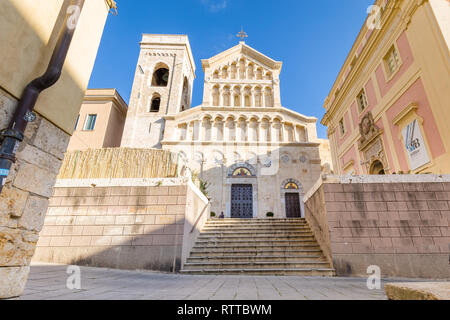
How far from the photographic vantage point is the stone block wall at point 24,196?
8.07 feet

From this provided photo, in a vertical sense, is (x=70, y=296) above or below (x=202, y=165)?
below

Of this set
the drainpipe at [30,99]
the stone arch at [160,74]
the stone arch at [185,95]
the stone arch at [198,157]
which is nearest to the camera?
the drainpipe at [30,99]

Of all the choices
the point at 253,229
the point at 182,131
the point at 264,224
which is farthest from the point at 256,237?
the point at 182,131

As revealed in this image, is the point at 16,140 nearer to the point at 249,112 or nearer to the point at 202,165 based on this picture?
the point at 202,165

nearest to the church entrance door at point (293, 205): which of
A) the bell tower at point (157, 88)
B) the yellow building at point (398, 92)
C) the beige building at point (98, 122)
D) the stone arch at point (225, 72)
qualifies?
the yellow building at point (398, 92)

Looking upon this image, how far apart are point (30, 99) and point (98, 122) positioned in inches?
778

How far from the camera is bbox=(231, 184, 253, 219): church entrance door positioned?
1722 cm

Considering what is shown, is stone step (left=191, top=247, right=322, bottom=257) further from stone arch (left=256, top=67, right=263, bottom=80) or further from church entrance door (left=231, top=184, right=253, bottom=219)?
stone arch (left=256, top=67, right=263, bottom=80)

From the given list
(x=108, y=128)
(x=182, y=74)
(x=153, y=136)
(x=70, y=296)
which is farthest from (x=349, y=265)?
(x=182, y=74)

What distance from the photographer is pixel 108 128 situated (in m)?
19.8

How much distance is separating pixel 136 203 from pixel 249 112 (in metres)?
15.8

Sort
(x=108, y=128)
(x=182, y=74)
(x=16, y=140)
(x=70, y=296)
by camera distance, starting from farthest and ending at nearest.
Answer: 1. (x=182, y=74)
2. (x=108, y=128)
3. (x=70, y=296)
4. (x=16, y=140)

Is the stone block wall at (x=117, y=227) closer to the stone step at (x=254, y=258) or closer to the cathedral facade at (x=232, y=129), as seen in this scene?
the stone step at (x=254, y=258)

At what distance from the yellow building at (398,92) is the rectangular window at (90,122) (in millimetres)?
21648
